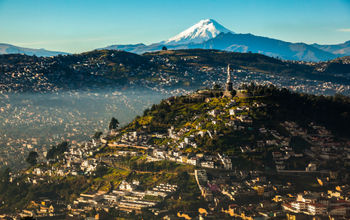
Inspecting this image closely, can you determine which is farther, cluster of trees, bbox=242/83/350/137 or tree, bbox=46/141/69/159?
tree, bbox=46/141/69/159

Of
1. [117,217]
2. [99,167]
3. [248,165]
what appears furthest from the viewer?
[99,167]

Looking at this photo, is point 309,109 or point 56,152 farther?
point 56,152

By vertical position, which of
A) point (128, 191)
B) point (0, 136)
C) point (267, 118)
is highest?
point (267, 118)

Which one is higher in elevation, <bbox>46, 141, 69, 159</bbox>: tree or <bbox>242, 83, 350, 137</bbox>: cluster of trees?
<bbox>242, 83, 350, 137</bbox>: cluster of trees

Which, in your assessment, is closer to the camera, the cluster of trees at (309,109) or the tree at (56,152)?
the cluster of trees at (309,109)

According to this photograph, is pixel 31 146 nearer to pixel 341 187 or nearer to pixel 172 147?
pixel 172 147

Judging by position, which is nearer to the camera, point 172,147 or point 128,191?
point 128,191

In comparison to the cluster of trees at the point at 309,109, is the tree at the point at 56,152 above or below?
below

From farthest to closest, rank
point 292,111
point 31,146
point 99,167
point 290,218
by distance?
point 31,146
point 292,111
point 99,167
point 290,218

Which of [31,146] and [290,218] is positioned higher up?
[290,218]

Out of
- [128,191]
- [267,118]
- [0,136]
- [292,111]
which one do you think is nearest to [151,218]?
[128,191]

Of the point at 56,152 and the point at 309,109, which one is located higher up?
the point at 309,109
